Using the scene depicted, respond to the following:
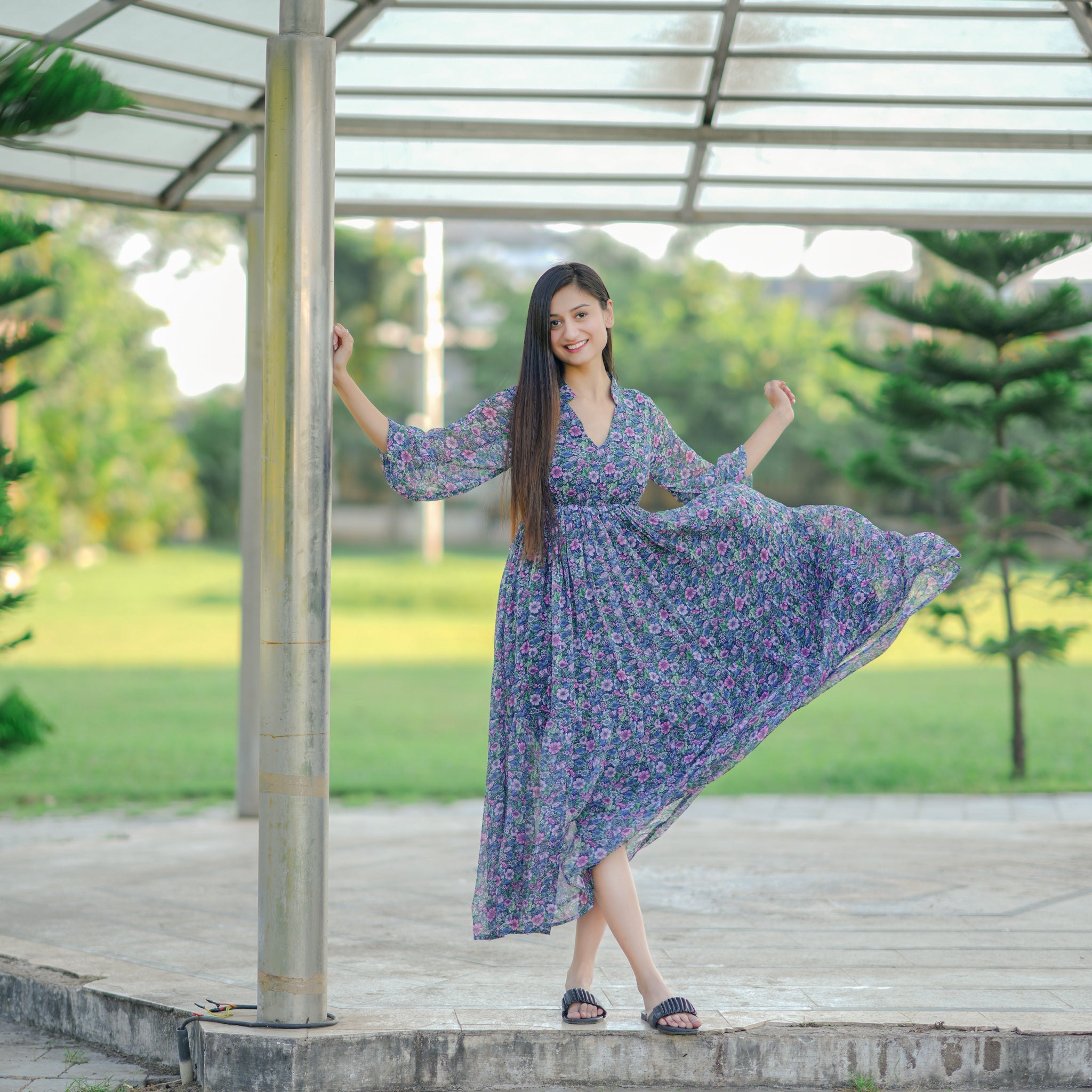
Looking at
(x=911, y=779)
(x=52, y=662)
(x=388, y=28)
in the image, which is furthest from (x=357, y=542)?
(x=388, y=28)

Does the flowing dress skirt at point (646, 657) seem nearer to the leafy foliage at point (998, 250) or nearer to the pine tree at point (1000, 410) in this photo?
the pine tree at point (1000, 410)

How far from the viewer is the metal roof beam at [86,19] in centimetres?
528

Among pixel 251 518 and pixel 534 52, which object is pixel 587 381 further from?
pixel 251 518

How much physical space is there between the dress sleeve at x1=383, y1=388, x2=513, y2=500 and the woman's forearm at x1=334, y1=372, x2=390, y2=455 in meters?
0.02

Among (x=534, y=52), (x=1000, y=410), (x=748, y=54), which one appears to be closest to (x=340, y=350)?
(x=534, y=52)

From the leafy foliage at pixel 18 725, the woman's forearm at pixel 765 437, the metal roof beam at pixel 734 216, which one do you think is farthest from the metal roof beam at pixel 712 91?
the leafy foliage at pixel 18 725

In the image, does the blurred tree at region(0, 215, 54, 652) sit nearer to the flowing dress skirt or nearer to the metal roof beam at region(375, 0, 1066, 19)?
the metal roof beam at region(375, 0, 1066, 19)

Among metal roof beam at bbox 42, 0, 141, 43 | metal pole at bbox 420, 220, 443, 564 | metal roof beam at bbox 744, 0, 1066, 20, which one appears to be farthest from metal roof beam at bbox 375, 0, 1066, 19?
metal pole at bbox 420, 220, 443, 564

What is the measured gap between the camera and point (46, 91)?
2875mm

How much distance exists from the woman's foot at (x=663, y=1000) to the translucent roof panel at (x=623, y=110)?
12.4 feet

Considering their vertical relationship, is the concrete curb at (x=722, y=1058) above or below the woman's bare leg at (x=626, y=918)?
below

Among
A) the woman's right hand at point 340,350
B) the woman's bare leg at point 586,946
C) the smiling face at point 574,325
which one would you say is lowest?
the woman's bare leg at point 586,946

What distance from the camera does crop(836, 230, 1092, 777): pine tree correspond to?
352 inches

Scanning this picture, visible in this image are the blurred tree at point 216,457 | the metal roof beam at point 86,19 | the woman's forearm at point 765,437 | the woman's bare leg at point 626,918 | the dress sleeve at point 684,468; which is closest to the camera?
the woman's bare leg at point 626,918
